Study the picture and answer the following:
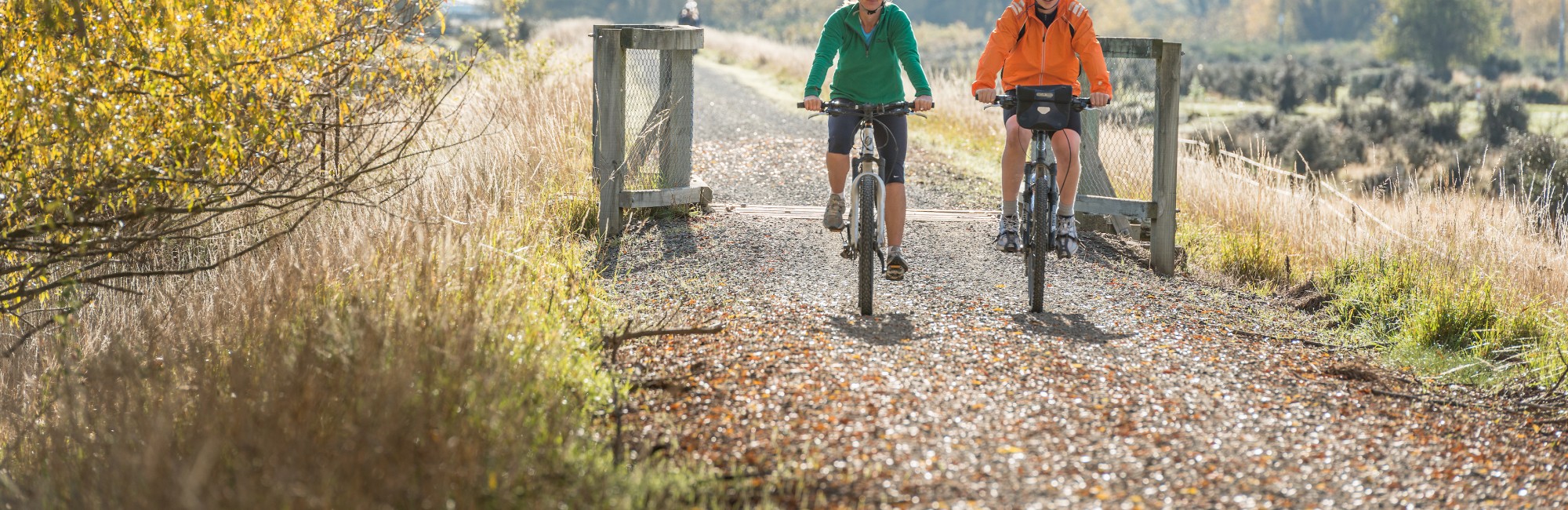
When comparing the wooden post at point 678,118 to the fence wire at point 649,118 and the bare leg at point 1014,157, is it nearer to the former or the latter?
the fence wire at point 649,118

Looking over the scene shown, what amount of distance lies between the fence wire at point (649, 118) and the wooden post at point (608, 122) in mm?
444

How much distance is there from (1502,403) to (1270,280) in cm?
239

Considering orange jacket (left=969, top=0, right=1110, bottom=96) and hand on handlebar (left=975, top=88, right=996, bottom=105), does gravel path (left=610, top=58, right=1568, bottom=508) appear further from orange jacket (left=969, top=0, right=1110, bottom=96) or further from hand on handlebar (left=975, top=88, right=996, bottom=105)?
orange jacket (left=969, top=0, right=1110, bottom=96)

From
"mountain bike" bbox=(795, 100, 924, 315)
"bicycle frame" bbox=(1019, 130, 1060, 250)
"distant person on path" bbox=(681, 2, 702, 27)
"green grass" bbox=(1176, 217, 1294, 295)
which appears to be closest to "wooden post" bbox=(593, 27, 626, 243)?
"mountain bike" bbox=(795, 100, 924, 315)

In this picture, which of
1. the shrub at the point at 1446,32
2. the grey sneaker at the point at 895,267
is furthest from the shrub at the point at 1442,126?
the shrub at the point at 1446,32

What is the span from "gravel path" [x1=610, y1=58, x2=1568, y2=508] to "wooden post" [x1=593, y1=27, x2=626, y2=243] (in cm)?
93

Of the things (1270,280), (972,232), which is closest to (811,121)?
(972,232)

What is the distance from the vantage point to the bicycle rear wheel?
5977 mm

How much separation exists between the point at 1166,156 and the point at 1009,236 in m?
1.55

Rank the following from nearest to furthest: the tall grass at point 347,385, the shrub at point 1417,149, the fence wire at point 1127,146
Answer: the tall grass at point 347,385, the fence wire at point 1127,146, the shrub at point 1417,149

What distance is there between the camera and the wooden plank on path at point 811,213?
8.71 m

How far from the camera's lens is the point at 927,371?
15.8ft

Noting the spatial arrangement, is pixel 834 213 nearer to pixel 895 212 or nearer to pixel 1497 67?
pixel 895 212

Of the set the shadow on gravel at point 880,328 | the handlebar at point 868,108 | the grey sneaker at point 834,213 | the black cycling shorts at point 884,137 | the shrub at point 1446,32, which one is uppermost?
the shrub at point 1446,32
